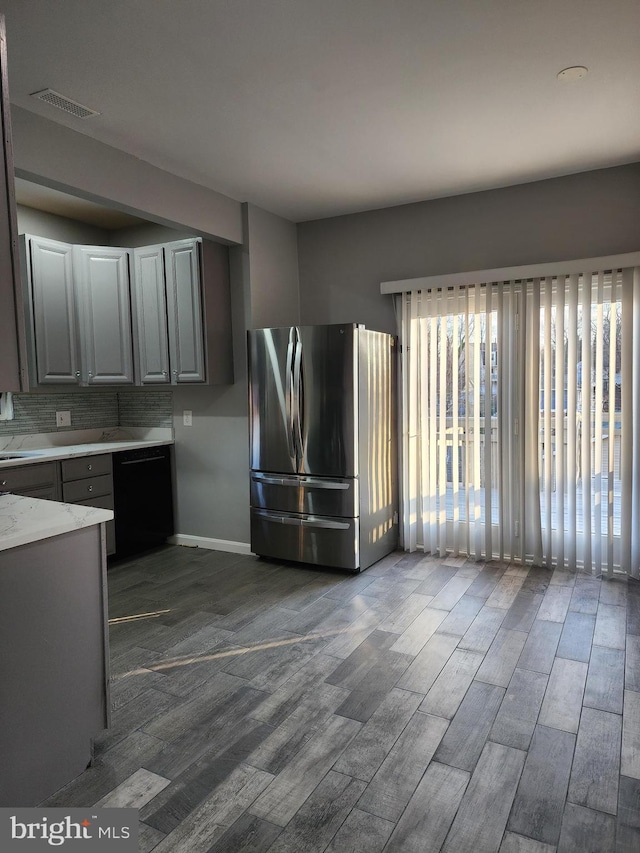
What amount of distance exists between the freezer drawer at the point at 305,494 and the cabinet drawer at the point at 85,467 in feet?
3.54

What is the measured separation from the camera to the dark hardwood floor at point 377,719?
171 cm

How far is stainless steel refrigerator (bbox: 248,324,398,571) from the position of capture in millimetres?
3836

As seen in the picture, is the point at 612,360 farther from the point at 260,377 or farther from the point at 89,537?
the point at 89,537

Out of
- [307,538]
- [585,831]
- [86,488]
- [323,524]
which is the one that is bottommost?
[585,831]

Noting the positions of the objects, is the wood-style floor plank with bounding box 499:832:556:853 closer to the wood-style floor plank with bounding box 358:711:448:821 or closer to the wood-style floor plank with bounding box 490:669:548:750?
the wood-style floor plank with bounding box 358:711:448:821

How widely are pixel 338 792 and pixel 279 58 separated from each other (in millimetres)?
2752

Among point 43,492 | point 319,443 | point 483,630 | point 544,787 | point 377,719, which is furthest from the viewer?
point 319,443

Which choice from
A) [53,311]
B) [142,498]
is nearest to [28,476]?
[142,498]

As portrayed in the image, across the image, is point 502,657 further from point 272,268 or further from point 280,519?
point 272,268

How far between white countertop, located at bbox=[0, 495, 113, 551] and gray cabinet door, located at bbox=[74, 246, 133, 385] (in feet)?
7.60

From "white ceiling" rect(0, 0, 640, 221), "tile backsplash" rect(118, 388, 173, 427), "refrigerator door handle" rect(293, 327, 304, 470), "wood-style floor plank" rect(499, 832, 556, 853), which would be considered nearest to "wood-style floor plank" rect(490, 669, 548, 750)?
"wood-style floor plank" rect(499, 832, 556, 853)

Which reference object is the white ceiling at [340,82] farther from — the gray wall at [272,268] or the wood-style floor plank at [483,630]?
the wood-style floor plank at [483,630]

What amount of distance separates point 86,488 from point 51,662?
2.32 m

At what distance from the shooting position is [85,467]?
404 centimetres
